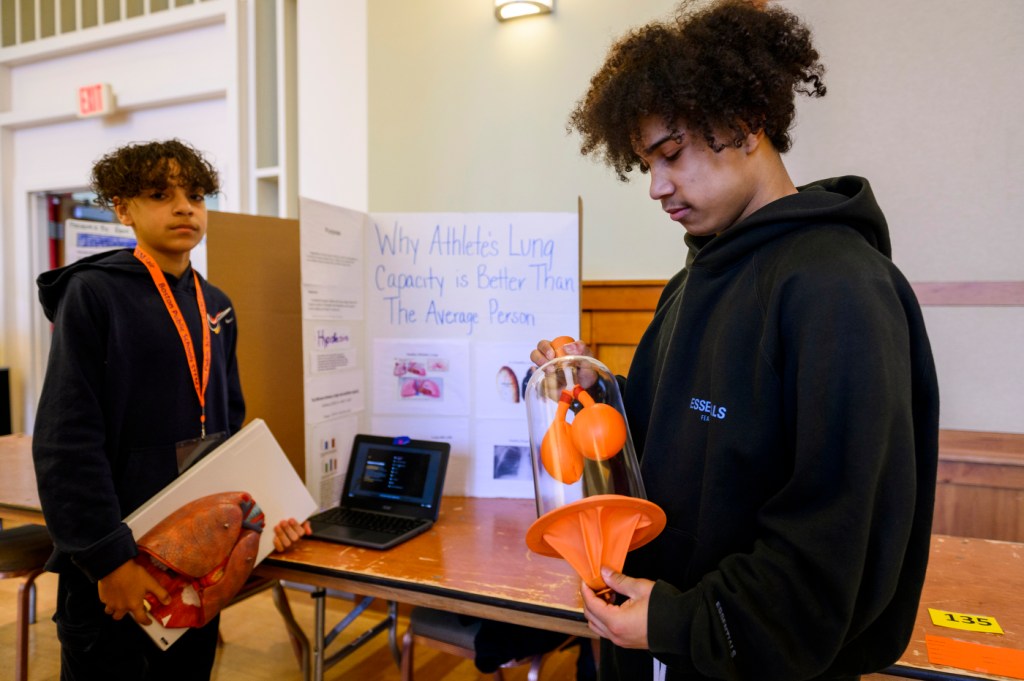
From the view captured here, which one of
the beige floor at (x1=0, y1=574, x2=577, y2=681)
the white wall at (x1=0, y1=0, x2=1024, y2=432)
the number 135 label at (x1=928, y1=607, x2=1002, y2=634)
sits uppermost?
the white wall at (x1=0, y1=0, x2=1024, y2=432)

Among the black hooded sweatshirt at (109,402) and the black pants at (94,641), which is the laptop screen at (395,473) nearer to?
the black hooded sweatshirt at (109,402)

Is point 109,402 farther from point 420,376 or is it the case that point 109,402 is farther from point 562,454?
point 562,454

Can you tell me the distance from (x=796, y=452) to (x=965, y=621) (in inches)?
33.0

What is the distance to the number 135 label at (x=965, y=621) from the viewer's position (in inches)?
46.5

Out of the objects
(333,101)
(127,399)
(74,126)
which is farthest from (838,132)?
(74,126)

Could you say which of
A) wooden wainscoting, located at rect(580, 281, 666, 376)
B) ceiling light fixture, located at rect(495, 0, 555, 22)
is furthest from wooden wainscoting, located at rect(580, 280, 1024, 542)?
ceiling light fixture, located at rect(495, 0, 555, 22)

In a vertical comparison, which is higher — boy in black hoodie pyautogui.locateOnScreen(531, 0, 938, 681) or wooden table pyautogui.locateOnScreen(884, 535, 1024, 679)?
boy in black hoodie pyautogui.locateOnScreen(531, 0, 938, 681)

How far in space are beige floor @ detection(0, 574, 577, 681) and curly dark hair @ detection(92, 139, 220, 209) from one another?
1.74 m

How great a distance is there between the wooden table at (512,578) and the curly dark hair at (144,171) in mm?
917

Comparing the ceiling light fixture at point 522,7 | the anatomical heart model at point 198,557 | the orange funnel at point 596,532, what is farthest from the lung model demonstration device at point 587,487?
the ceiling light fixture at point 522,7

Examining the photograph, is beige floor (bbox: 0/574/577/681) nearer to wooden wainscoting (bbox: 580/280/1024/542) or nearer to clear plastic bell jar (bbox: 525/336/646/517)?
wooden wainscoting (bbox: 580/280/1024/542)

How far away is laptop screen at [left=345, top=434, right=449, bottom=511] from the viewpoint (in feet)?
5.89

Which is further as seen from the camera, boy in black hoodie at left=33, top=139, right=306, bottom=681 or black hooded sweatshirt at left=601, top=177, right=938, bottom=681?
boy in black hoodie at left=33, top=139, right=306, bottom=681

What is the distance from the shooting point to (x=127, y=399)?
4.60ft
